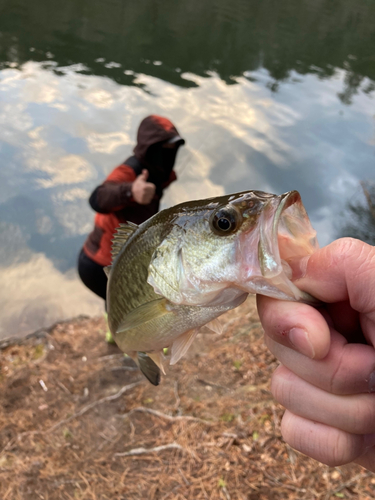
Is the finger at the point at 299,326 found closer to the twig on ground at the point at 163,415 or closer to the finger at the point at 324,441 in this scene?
the finger at the point at 324,441

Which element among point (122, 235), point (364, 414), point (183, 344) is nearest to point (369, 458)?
point (364, 414)

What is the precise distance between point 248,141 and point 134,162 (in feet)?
27.3

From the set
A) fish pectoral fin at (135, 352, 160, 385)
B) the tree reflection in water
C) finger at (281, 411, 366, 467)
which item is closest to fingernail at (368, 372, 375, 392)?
finger at (281, 411, 366, 467)

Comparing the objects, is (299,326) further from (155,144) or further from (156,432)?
(155,144)

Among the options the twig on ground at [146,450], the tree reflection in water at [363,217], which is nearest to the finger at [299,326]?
the twig on ground at [146,450]

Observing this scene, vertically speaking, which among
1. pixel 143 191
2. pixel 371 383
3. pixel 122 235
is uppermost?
pixel 371 383

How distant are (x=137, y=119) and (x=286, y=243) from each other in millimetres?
11668

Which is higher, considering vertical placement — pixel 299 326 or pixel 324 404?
pixel 299 326

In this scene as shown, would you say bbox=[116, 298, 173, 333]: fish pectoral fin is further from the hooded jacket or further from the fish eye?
the hooded jacket

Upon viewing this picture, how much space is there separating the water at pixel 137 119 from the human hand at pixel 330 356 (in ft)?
18.9

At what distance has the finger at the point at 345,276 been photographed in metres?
1.05

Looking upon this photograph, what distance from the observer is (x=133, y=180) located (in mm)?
3803

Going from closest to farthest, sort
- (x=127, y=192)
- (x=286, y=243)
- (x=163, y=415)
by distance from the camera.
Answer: (x=286, y=243)
(x=127, y=192)
(x=163, y=415)

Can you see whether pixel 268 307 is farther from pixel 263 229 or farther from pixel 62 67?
pixel 62 67
